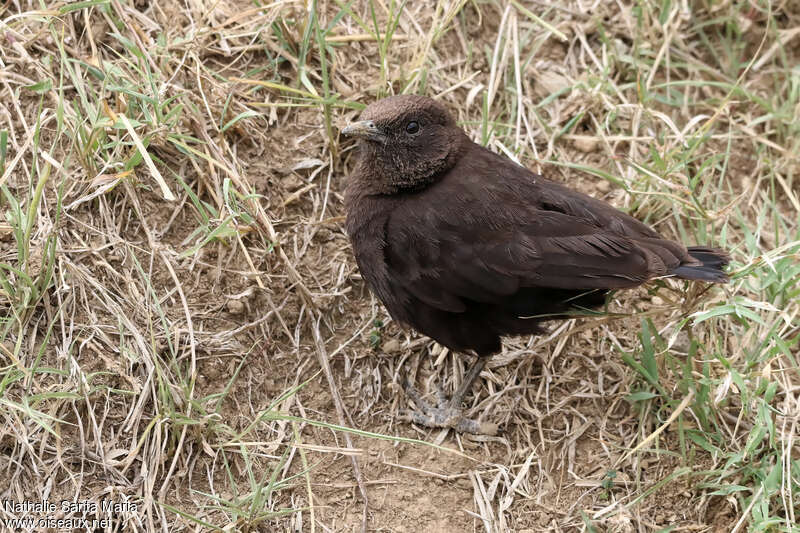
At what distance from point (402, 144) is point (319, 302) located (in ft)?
3.00

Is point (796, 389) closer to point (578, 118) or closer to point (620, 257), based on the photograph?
point (620, 257)

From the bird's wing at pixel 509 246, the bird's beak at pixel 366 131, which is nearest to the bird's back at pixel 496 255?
the bird's wing at pixel 509 246

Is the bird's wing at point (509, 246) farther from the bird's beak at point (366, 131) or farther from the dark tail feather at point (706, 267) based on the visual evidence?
the bird's beak at point (366, 131)

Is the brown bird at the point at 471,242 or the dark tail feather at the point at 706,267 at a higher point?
the dark tail feather at the point at 706,267

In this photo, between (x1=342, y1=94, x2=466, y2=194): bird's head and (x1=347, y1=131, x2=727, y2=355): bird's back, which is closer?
(x1=347, y1=131, x2=727, y2=355): bird's back

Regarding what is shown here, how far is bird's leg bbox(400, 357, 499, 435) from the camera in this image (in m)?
4.14

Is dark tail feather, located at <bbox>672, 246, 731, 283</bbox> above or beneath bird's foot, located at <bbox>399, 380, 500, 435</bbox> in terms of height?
above

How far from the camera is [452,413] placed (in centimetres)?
416

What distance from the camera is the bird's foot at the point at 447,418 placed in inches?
163

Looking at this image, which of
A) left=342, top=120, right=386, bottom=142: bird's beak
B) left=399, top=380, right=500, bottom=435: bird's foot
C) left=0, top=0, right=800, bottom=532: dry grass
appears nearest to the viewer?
left=0, top=0, right=800, bottom=532: dry grass

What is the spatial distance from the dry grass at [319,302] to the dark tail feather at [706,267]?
165mm

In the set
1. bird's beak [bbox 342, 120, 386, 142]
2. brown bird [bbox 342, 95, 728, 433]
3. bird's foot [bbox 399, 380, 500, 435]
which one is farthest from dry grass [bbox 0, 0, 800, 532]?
bird's beak [bbox 342, 120, 386, 142]

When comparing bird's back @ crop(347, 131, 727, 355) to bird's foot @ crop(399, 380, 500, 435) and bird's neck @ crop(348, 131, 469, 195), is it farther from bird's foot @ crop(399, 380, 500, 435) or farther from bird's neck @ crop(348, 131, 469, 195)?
bird's foot @ crop(399, 380, 500, 435)

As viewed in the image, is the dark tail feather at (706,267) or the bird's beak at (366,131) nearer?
the dark tail feather at (706,267)
